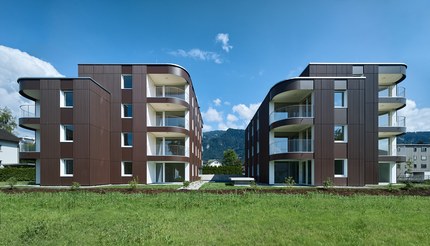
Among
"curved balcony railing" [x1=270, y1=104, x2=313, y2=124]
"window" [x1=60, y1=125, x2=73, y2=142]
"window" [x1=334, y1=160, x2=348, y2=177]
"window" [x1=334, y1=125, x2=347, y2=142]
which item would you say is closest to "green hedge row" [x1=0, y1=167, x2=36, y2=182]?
"window" [x1=60, y1=125, x2=73, y2=142]

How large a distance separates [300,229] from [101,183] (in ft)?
72.5

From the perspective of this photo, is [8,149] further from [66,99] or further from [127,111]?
[127,111]

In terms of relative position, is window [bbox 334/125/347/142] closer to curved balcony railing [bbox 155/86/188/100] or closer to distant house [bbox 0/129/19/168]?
curved balcony railing [bbox 155/86/188/100]

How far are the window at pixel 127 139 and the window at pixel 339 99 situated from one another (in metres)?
20.0

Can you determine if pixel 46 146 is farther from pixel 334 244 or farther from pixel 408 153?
pixel 408 153

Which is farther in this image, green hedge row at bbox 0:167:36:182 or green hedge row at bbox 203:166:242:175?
green hedge row at bbox 203:166:242:175

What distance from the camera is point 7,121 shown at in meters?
55.8

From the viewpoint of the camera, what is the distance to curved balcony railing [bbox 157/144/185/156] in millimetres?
27641

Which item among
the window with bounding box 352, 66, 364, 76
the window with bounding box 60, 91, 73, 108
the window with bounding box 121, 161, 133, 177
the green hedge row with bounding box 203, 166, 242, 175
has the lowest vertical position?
the green hedge row with bounding box 203, 166, 242, 175

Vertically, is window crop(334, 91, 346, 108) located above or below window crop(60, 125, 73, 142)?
above

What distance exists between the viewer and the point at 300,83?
2473 cm

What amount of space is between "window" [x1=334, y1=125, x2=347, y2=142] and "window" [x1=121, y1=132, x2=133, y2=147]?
19656 millimetres

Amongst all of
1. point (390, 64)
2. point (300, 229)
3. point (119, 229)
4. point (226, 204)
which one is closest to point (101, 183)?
point (226, 204)

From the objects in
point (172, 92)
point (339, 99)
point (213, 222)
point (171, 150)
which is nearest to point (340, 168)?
point (339, 99)
